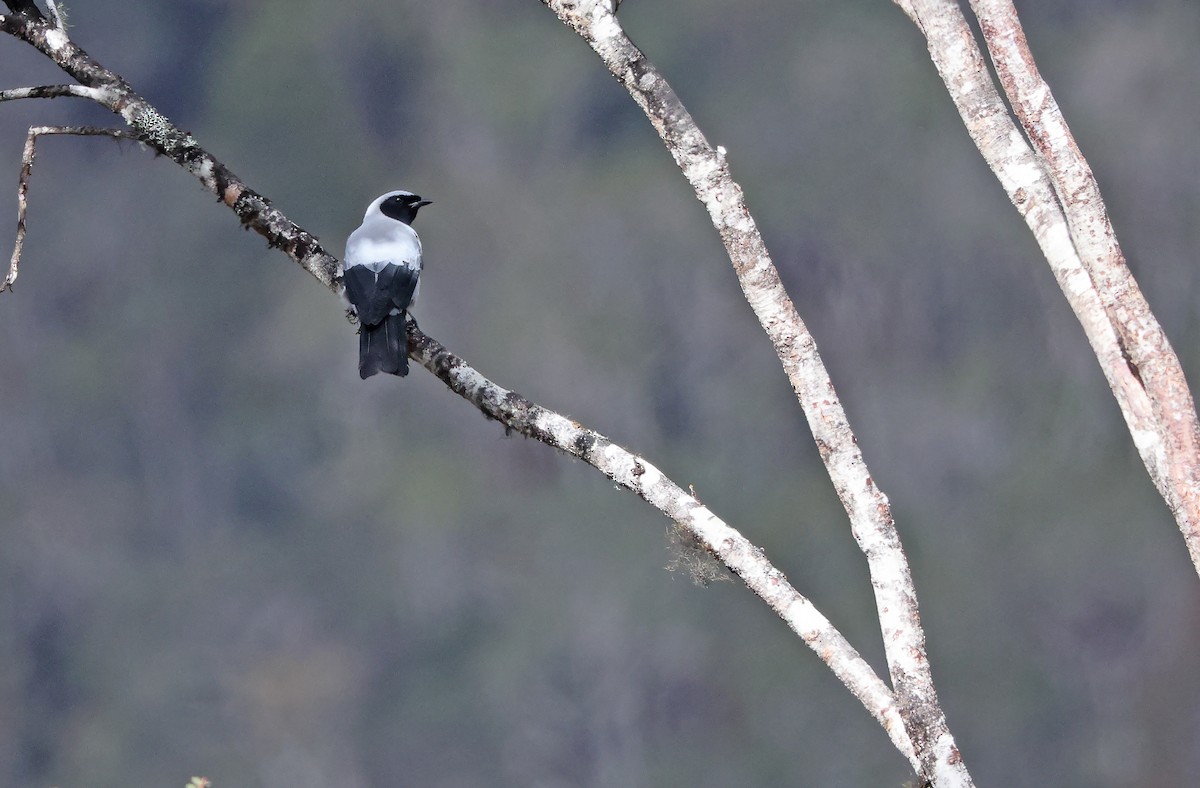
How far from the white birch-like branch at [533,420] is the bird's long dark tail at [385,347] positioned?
4 centimetres

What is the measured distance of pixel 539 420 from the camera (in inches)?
105

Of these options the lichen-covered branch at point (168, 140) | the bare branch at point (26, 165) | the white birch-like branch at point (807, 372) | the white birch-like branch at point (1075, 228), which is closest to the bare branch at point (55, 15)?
the lichen-covered branch at point (168, 140)

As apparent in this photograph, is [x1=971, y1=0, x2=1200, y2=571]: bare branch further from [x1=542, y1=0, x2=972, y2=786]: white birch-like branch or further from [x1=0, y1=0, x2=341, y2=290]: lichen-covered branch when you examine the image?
[x1=0, y1=0, x2=341, y2=290]: lichen-covered branch

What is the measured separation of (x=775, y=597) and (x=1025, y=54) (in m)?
1.25

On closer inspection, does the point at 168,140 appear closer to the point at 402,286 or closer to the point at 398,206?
the point at 402,286

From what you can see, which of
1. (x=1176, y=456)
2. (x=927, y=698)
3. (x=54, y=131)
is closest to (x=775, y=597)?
(x=927, y=698)

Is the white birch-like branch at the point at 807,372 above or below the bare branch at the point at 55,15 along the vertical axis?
below

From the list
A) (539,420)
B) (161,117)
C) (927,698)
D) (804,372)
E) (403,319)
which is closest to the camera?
(927,698)

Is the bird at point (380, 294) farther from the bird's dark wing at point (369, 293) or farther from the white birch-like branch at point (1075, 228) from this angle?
the white birch-like branch at point (1075, 228)

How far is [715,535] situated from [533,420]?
0.50m

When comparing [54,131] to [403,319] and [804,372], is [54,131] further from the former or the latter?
[804,372]

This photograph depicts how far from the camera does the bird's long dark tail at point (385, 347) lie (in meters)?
3.24

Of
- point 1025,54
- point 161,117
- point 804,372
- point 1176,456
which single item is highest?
point 161,117

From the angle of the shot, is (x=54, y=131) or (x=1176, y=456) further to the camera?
(x=54, y=131)
